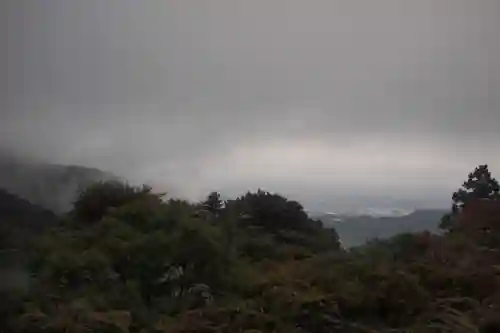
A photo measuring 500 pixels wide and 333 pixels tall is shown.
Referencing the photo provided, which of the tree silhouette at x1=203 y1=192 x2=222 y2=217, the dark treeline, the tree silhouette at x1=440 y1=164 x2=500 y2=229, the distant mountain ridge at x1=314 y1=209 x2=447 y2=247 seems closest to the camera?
the dark treeline

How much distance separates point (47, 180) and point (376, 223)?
276cm

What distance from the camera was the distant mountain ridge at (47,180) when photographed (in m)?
3.13

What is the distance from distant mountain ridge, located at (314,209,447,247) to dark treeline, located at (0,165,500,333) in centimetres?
83

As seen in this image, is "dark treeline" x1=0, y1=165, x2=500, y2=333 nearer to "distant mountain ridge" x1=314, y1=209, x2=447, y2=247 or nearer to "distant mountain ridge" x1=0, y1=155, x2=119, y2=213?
"distant mountain ridge" x1=0, y1=155, x2=119, y2=213

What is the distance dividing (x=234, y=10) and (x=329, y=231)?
2.02 m

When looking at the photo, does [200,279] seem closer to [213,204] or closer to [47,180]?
[47,180]

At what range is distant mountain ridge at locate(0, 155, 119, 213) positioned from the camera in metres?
3.13

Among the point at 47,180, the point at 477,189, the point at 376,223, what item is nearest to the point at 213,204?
the point at 376,223

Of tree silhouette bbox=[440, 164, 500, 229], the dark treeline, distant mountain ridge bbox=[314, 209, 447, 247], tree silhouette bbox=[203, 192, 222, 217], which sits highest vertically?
tree silhouette bbox=[440, 164, 500, 229]

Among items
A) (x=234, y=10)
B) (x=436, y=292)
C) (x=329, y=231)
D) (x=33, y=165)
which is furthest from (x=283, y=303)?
(x=234, y=10)

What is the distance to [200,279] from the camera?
3.55 m

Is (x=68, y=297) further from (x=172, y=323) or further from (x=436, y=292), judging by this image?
(x=436, y=292)

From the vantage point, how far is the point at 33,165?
3.43 meters

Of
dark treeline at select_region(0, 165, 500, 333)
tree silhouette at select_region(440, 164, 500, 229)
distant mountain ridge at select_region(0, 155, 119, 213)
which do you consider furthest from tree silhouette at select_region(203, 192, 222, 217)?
tree silhouette at select_region(440, 164, 500, 229)
